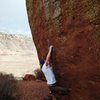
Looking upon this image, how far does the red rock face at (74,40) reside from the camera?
616 cm

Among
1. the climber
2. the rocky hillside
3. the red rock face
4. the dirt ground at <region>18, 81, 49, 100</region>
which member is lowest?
the rocky hillside

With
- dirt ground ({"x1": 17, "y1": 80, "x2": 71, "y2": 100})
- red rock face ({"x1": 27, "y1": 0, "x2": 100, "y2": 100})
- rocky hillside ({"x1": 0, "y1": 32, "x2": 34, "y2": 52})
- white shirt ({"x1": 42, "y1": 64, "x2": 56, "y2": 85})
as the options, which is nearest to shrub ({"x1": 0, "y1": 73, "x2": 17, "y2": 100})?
dirt ground ({"x1": 17, "y1": 80, "x2": 71, "y2": 100})

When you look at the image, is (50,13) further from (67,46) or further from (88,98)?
(88,98)

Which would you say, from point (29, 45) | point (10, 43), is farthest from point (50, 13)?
point (29, 45)

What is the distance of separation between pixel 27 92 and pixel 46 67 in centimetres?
284

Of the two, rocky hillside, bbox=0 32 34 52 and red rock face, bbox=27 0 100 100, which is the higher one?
red rock face, bbox=27 0 100 100

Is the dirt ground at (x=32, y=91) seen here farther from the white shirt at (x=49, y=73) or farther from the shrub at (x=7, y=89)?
the white shirt at (x=49, y=73)

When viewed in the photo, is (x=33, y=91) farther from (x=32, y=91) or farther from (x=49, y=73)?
(x=49, y=73)

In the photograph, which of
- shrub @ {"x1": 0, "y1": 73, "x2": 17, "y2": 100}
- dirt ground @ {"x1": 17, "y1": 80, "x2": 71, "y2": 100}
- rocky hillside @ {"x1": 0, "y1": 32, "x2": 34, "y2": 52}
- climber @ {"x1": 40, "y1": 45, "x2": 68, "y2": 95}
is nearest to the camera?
climber @ {"x1": 40, "y1": 45, "x2": 68, "y2": 95}

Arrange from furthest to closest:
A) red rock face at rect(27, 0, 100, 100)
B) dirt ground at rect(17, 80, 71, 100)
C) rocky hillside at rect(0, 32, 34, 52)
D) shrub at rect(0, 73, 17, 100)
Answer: rocky hillside at rect(0, 32, 34, 52) < shrub at rect(0, 73, 17, 100) < dirt ground at rect(17, 80, 71, 100) < red rock face at rect(27, 0, 100, 100)

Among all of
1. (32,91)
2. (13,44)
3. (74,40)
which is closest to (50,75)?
(74,40)

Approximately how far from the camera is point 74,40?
257 inches

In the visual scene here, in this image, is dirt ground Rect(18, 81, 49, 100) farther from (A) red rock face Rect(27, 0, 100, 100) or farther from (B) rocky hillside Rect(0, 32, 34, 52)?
(B) rocky hillside Rect(0, 32, 34, 52)

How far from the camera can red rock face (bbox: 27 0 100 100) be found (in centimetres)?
616
